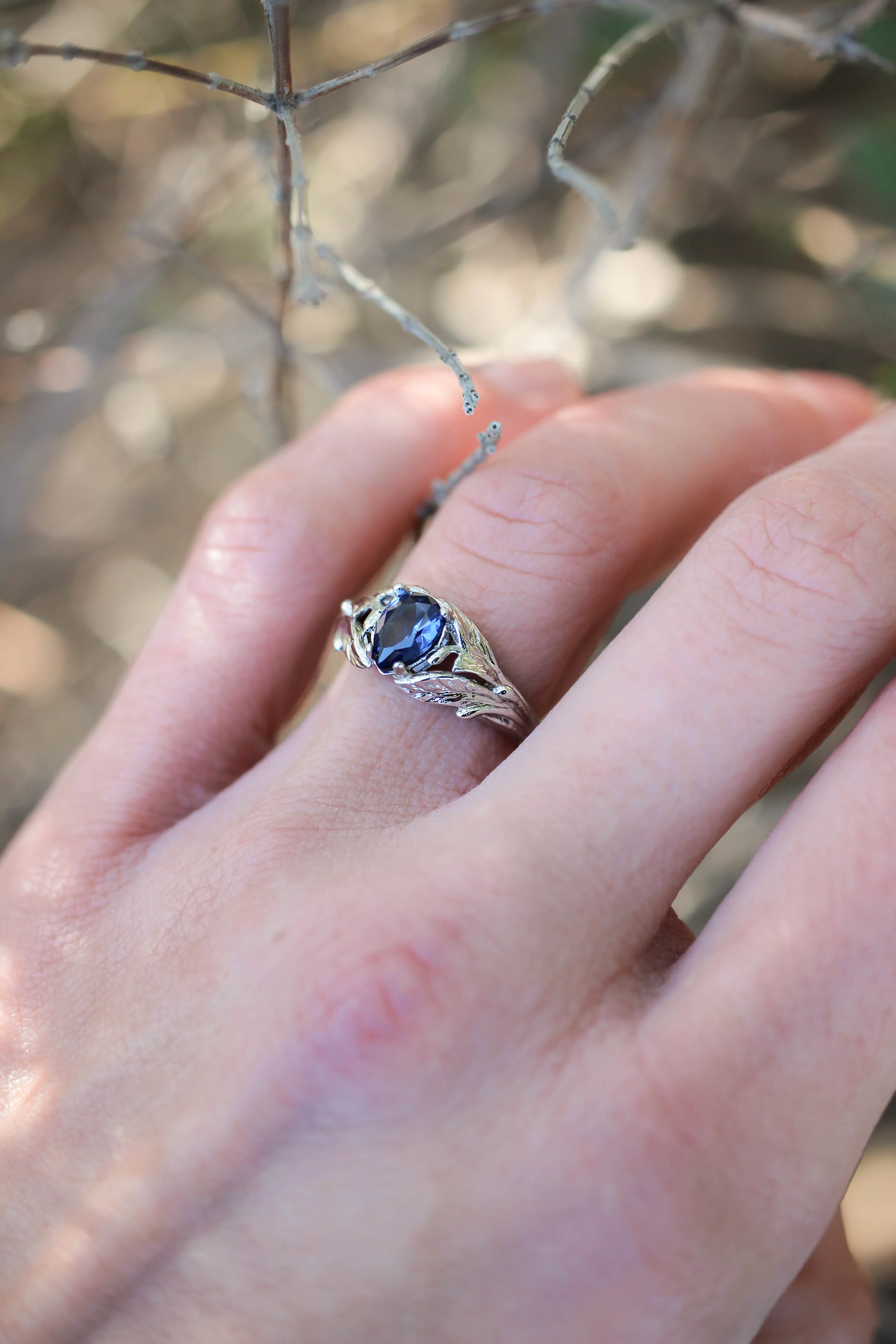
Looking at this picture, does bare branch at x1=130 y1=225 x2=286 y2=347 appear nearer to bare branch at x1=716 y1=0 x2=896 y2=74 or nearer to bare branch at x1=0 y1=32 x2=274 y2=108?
bare branch at x1=0 y1=32 x2=274 y2=108

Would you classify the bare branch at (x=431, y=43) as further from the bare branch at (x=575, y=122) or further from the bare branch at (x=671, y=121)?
the bare branch at (x=671, y=121)

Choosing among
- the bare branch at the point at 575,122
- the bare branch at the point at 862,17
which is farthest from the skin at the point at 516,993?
the bare branch at the point at 862,17

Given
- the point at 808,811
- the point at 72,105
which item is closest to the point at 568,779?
the point at 808,811

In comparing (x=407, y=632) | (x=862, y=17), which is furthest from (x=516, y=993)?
(x=862, y=17)

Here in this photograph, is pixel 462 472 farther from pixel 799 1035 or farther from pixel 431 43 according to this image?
pixel 799 1035

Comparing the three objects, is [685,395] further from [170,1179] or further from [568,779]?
[170,1179]
